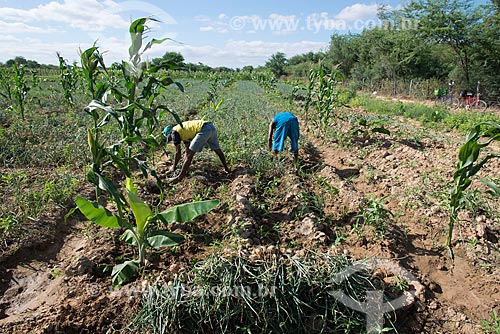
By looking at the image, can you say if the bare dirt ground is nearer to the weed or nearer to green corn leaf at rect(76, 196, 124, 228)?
the weed

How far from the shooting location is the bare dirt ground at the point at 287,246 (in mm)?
2670

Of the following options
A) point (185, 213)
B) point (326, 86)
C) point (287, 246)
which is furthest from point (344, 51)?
point (185, 213)

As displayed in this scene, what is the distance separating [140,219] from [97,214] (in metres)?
0.37

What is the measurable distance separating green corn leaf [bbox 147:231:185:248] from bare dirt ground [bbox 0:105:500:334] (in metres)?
0.23

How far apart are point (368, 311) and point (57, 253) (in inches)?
126

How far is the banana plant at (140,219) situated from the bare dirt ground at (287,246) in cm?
13

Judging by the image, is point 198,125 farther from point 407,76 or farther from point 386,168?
point 407,76

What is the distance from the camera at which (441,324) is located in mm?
2697

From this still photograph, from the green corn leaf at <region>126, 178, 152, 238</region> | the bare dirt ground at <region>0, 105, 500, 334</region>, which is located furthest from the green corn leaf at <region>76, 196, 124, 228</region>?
the bare dirt ground at <region>0, 105, 500, 334</region>

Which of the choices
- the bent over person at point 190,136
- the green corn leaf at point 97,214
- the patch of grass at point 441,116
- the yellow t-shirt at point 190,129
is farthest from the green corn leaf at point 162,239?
the patch of grass at point 441,116

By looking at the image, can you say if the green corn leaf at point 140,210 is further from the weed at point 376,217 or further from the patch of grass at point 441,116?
the patch of grass at point 441,116

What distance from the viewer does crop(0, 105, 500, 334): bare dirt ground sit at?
2670 millimetres

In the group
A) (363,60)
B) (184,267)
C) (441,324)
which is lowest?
(441,324)

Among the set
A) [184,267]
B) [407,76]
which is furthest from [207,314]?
[407,76]
